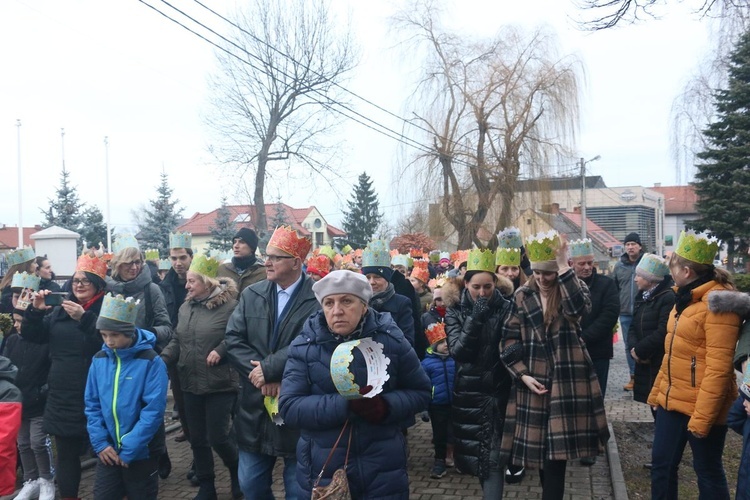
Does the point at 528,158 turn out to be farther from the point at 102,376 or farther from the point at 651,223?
the point at 651,223

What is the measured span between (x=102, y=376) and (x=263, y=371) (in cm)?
113

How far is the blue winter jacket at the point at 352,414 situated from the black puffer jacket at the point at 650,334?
312 centimetres

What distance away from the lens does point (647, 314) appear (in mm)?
6391

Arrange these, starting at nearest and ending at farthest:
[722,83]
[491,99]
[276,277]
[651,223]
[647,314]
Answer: [276,277], [647,314], [722,83], [491,99], [651,223]

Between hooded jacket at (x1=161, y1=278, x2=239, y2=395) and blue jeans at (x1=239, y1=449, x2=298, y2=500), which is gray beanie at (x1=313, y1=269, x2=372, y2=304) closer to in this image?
blue jeans at (x1=239, y1=449, x2=298, y2=500)

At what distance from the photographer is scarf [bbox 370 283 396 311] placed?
574cm

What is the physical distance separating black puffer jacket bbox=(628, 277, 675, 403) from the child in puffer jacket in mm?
1668

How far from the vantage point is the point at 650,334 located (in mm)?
6133

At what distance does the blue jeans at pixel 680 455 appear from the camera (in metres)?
4.32

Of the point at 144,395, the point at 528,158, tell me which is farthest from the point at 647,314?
the point at 528,158

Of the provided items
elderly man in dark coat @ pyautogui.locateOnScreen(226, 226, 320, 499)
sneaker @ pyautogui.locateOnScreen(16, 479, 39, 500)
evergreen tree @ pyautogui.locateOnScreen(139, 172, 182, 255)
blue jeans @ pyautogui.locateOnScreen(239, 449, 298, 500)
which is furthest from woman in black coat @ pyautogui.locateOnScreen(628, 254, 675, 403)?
evergreen tree @ pyautogui.locateOnScreen(139, 172, 182, 255)

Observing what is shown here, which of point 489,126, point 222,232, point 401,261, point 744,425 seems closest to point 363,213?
point 222,232

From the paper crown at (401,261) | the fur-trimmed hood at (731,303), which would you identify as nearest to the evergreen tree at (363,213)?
the paper crown at (401,261)

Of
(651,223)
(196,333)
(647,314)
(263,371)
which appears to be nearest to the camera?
(263,371)
